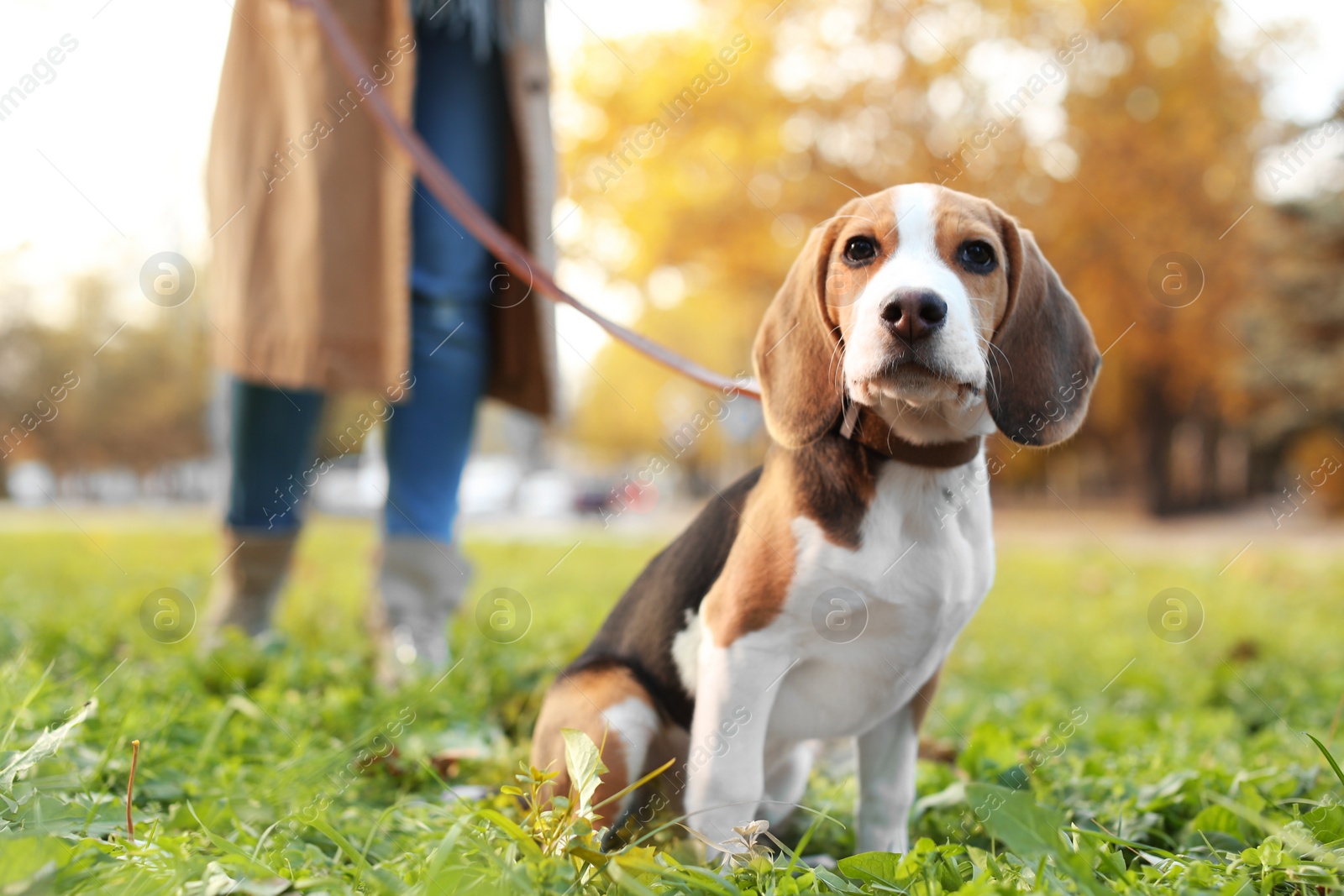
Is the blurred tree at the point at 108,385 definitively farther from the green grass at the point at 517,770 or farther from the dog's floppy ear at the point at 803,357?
the dog's floppy ear at the point at 803,357

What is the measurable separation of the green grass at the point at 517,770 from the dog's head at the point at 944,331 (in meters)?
0.67

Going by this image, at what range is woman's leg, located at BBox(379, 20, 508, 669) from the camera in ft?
11.0

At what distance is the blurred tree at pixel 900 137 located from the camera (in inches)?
A: 440

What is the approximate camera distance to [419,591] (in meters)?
3.39

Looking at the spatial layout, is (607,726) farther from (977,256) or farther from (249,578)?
(249,578)

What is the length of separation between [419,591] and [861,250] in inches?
88.8

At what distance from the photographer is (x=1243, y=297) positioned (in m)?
16.2

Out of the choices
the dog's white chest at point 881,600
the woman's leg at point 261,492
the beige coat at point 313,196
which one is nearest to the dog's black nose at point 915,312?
the dog's white chest at point 881,600

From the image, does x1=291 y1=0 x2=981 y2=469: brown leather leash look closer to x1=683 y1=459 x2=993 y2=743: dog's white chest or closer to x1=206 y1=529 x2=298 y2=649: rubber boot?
x1=683 y1=459 x2=993 y2=743: dog's white chest

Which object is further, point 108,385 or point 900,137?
point 108,385

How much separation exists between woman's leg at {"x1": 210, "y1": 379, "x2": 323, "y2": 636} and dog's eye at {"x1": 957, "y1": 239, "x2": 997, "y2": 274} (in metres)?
2.58

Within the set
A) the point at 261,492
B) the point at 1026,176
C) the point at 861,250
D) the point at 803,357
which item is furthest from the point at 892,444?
A: the point at 1026,176

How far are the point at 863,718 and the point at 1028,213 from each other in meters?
9.03

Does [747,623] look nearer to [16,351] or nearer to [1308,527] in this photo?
[1308,527]
